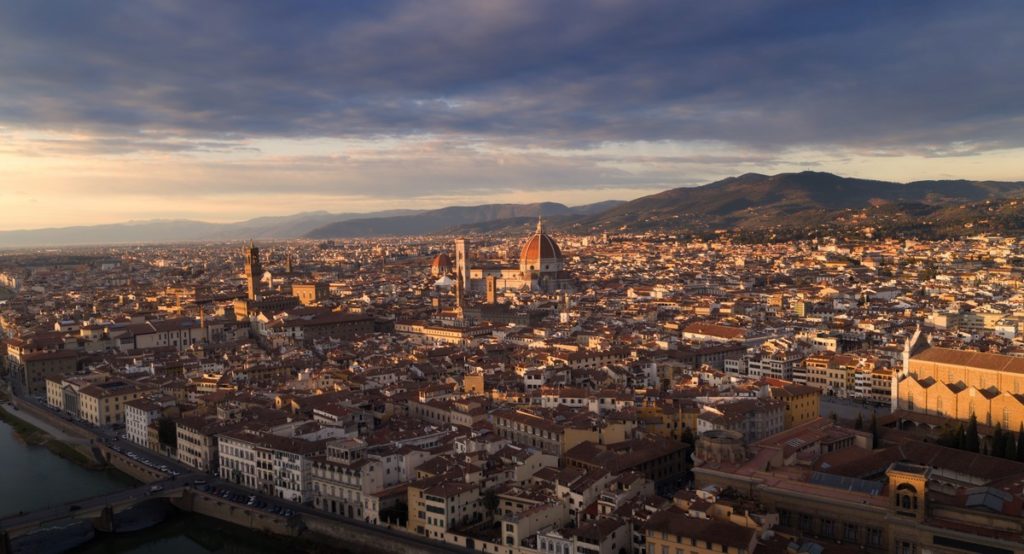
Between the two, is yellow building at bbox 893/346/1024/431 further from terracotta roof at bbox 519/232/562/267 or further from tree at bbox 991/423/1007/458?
terracotta roof at bbox 519/232/562/267

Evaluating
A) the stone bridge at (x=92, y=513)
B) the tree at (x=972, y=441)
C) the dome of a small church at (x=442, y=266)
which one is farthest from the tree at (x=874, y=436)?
the dome of a small church at (x=442, y=266)

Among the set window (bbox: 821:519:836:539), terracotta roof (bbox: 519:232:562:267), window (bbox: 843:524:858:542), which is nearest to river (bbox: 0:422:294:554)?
window (bbox: 821:519:836:539)

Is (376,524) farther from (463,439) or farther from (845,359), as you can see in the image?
(845,359)

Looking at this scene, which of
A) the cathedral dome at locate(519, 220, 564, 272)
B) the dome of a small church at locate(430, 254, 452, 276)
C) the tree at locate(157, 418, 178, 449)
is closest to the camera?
the tree at locate(157, 418, 178, 449)

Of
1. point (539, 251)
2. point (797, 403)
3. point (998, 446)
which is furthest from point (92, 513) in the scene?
point (539, 251)

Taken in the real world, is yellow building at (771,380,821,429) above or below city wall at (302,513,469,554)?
above

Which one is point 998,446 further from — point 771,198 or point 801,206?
point 771,198

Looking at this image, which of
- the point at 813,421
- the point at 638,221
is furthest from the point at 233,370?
the point at 638,221
